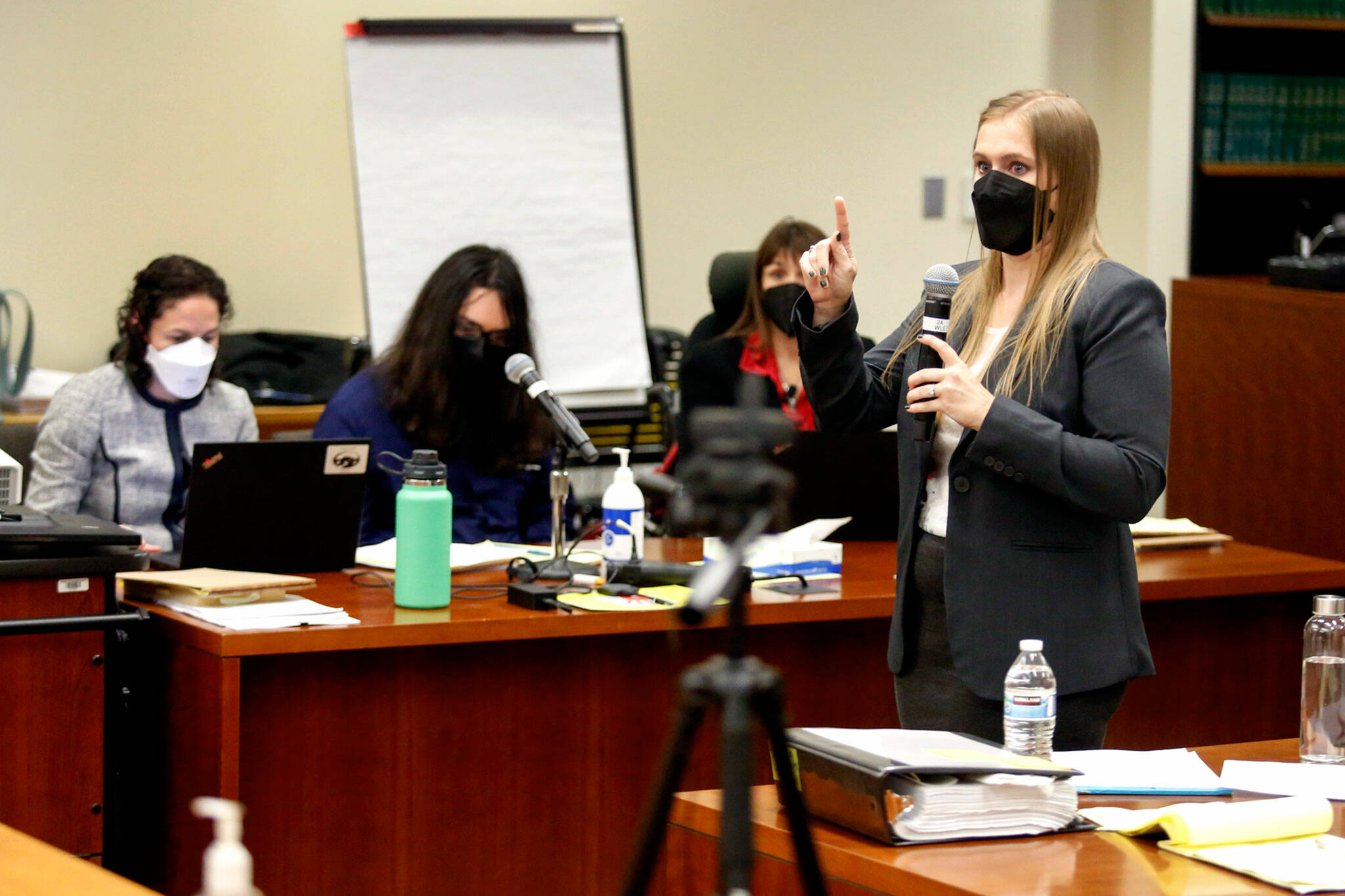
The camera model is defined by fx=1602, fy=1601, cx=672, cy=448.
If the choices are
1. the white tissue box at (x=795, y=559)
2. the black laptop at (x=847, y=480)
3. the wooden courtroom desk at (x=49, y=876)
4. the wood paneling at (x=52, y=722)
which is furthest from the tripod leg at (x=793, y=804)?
the black laptop at (x=847, y=480)

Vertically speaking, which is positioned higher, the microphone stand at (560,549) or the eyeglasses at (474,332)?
the eyeglasses at (474,332)

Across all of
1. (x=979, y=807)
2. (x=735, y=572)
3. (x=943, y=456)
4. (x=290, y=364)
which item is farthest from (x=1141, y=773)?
(x=290, y=364)

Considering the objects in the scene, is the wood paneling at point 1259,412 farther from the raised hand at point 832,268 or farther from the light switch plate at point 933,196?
the raised hand at point 832,268

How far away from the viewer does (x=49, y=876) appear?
1351 mm

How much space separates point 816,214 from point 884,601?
2.83 m

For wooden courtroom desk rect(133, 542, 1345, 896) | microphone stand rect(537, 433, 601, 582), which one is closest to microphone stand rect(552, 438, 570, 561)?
microphone stand rect(537, 433, 601, 582)

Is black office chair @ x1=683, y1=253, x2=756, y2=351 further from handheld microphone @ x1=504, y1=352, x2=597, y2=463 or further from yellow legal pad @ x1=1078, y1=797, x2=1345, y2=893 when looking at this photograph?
yellow legal pad @ x1=1078, y1=797, x2=1345, y2=893

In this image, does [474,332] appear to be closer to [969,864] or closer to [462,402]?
[462,402]

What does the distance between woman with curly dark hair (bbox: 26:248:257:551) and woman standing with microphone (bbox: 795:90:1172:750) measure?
67.1 inches

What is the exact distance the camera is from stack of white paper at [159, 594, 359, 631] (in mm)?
2346

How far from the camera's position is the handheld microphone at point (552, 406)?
2566 millimetres

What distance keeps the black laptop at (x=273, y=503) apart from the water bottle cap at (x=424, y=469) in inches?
7.6

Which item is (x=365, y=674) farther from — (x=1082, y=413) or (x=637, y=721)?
(x=1082, y=413)

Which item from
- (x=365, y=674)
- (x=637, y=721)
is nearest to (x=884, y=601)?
(x=637, y=721)
